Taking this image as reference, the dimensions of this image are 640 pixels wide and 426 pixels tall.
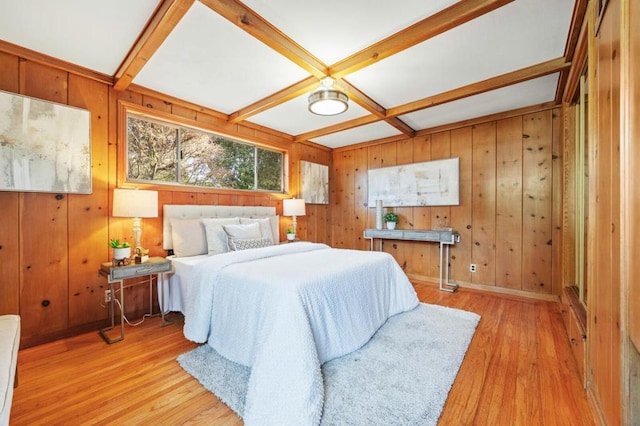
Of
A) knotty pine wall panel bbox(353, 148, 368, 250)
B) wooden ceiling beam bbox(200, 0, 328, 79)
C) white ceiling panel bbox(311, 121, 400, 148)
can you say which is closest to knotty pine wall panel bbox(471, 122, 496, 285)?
white ceiling panel bbox(311, 121, 400, 148)

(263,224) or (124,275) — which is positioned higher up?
(263,224)

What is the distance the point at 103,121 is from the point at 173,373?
2.37 metres

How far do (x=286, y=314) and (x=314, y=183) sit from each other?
3531mm

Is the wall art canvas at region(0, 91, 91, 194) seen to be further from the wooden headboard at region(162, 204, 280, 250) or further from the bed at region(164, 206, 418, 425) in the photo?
the bed at region(164, 206, 418, 425)

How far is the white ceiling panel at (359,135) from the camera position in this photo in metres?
4.06

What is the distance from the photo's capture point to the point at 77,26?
1872mm

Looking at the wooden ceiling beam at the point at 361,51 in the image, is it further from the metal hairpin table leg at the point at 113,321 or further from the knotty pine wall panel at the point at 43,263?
the metal hairpin table leg at the point at 113,321

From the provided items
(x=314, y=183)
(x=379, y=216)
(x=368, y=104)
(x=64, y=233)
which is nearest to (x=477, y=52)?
(x=368, y=104)

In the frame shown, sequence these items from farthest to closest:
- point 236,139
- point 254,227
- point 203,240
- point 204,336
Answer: point 236,139 < point 254,227 < point 203,240 < point 204,336

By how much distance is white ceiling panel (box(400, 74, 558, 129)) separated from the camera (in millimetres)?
2836

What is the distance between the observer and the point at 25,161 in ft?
6.96

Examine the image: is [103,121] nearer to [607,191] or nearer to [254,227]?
[254,227]

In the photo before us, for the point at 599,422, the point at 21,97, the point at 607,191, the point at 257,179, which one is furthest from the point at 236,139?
the point at 599,422

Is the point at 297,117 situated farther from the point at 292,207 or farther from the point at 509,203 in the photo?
the point at 509,203
